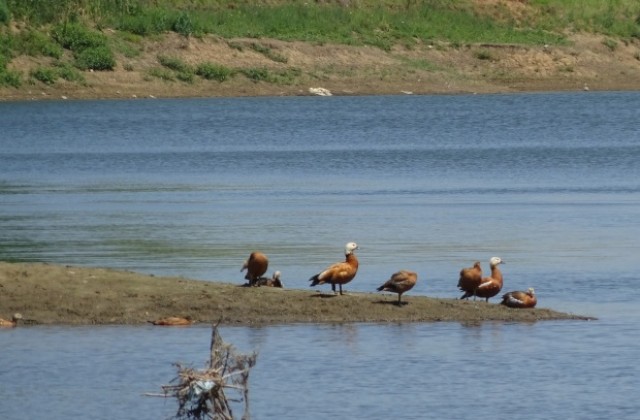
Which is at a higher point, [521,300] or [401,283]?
[401,283]

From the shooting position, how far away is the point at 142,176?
42.1 metres

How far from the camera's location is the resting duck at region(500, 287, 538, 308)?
20.5 metres

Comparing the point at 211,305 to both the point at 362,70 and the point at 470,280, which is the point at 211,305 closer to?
the point at 470,280

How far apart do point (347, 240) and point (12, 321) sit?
28.0ft

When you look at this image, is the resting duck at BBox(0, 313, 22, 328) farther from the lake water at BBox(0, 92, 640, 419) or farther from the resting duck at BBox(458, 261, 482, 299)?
the resting duck at BBox(458, 261, 482, 299)

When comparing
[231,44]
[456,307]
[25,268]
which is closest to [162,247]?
[25,268]

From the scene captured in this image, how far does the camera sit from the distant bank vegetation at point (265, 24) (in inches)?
2904

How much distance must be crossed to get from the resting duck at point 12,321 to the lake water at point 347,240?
28 cm

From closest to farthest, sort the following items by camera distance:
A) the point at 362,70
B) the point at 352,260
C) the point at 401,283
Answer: the point at 401,283
the point at 352,260
the point at 362,70

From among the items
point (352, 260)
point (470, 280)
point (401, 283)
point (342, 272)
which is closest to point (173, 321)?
point (342, 272)

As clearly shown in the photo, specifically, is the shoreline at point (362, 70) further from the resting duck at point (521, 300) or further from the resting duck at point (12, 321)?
the resting duck at point (521, 300)

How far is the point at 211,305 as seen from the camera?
2050 cm

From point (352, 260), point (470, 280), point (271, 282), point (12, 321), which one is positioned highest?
point (352, 260)

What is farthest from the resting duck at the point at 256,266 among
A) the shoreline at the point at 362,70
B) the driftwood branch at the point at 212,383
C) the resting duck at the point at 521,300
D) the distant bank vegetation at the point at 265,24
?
the distant bank vegetation at the point at 265,24
